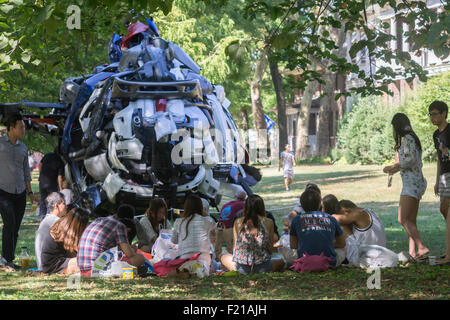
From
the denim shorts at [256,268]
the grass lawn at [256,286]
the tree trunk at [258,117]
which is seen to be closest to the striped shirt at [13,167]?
the grass lawn at [256,286]

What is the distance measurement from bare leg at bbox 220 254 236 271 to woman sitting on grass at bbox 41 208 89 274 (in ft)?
5.85

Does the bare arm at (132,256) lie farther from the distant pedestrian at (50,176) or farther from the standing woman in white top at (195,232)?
the distant pedestrian at (50,176)

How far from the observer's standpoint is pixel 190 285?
312 inches

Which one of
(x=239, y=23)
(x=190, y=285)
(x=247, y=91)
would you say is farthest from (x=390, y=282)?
(x=247, y=91)

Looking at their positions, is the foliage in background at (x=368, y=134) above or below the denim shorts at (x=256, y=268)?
above

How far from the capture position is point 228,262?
29.5ft

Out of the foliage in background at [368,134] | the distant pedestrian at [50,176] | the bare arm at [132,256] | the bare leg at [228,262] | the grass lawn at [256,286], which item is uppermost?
the foliage in background at [368,134]

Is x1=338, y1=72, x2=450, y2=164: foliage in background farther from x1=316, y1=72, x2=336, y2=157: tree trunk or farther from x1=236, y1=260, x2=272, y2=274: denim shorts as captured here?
x1=236, y1=260, x2=272, y2=274: denim shorts

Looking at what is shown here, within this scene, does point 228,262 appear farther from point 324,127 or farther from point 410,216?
point 324,127

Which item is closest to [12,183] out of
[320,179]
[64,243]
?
[64,243]

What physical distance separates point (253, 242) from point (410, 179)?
2.18 m

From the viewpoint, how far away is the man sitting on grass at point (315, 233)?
26.2 ft

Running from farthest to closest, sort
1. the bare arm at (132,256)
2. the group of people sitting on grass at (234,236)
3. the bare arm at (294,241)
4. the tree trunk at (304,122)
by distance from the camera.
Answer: the tree trunk at (304,122) < the bare arm at (132,256) < the bare arm at (294,241) < the group of people sitting on grass at (234,236)

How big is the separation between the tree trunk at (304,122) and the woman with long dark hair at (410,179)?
118 feet
